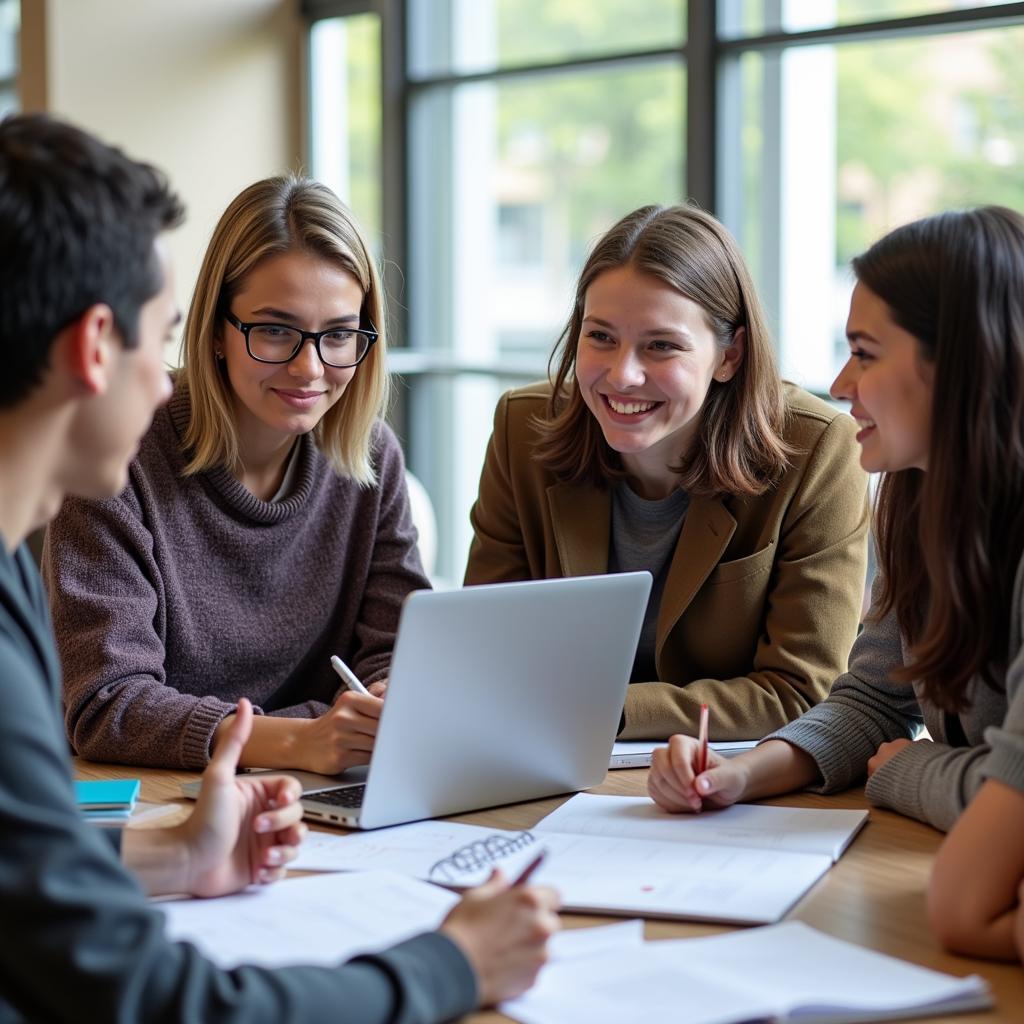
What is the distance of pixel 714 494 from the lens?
79.0 inches

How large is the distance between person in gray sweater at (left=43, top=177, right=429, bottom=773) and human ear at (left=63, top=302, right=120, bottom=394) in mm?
704

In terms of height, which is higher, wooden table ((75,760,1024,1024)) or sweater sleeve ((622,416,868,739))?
sweater sleeve ((622,416,868,739))

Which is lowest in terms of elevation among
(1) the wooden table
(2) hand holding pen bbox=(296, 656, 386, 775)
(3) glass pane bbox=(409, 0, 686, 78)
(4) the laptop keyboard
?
(1) the wooden table

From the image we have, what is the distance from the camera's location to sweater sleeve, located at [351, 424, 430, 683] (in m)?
2.03

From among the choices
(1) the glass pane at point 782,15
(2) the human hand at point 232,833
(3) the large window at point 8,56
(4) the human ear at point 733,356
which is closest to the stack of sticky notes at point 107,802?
(2) the human hand at point 232,833

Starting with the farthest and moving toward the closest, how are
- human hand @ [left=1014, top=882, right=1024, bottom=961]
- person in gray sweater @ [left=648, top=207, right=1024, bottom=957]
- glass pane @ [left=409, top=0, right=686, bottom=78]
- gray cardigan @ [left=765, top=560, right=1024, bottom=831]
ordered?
1. glass pane @ [left=409, top=0, right=686, bottom=78]
2. person in gray sweater @ [left=648, top=207, right=1024, bottom=957]
3. gray cardigan @ [left=765, top=560, right=1024, bottom=831]
4. human hand @ [left=1014, top=882, right=1024, bottom=961]

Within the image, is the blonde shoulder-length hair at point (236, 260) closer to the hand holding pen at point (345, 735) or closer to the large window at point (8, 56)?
the hand holding pen at point (345, 735)

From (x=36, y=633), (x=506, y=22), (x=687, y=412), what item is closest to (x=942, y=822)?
(x=687, y=412)

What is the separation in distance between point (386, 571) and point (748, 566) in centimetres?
53

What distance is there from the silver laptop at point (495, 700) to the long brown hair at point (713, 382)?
1.65ft

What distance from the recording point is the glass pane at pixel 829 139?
4.07 meters

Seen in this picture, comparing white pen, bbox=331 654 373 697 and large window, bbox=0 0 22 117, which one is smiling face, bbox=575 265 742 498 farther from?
large window, bbox=0 0 22 117

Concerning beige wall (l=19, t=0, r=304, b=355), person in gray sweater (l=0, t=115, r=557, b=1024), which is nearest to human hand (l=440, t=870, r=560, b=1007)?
person in gray sweater (l=0, t=115, r=557, b=1024)

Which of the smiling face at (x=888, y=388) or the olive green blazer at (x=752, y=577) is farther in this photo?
the olive green blazer at (x=752, y=577)
